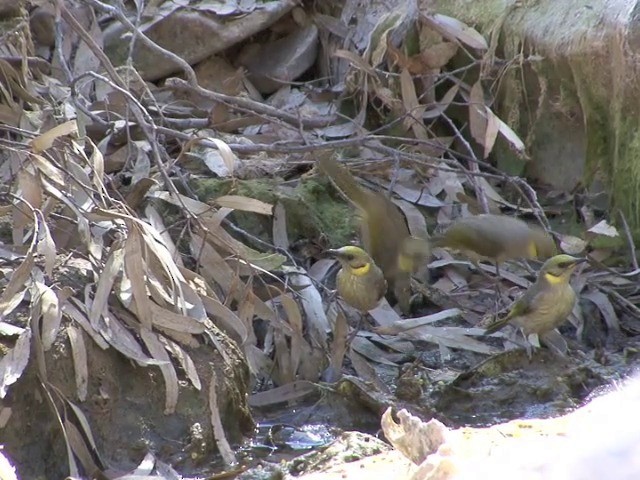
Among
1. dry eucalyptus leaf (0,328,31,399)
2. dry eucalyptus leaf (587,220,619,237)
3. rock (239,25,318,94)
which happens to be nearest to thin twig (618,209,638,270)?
dry eucalyptus leaf (587,220,619,237)

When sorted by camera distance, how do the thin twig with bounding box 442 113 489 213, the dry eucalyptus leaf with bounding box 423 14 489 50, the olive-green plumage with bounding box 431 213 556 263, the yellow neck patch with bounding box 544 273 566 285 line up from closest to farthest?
the yellow neck patch with bounding box 544 273 566 285 → the olive-green plumage with bounding box 431 213 556 263 → the thin twig with bounding box 442 113 489 213 → the dry eucalyptus leaf with bounding box 423 14 489 50

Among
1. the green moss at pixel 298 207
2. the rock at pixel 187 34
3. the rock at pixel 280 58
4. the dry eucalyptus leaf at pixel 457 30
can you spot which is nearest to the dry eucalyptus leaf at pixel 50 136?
the green moss at pixel 298 207

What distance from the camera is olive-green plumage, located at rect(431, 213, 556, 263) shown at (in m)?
7.15

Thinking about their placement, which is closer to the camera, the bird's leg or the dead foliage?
the dead foliage

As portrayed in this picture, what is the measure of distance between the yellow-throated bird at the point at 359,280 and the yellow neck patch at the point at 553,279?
832mm

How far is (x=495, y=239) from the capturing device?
7145mm

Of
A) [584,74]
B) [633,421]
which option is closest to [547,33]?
[584,74]

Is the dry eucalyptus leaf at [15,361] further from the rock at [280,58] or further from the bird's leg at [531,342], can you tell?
the rock at [280,58]

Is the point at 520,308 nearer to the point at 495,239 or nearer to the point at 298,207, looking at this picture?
the point at 495,239

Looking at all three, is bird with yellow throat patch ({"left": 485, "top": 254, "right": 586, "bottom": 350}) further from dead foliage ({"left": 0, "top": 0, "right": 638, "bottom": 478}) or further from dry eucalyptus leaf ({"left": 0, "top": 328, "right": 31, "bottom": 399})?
dry eucalyptus leaf ({"left": 0, "top": 328, "right": 31, "bottom": 399})

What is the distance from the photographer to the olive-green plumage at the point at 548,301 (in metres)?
6.76

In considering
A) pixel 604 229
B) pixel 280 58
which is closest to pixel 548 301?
pixel 604 229

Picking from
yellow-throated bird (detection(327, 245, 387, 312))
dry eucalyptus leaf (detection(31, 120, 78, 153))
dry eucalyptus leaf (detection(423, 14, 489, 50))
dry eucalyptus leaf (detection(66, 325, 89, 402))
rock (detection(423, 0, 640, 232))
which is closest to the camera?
dry eucalyptus leaf (detection(66, 325, 89, 402))

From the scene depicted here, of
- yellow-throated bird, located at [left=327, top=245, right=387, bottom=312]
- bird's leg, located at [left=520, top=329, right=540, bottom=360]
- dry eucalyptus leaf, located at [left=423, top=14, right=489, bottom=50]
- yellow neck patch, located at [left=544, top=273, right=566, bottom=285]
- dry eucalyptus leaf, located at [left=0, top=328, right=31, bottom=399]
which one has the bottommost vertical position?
bird's leg, located at [left=520, top=329, right=540, bottom=360]
